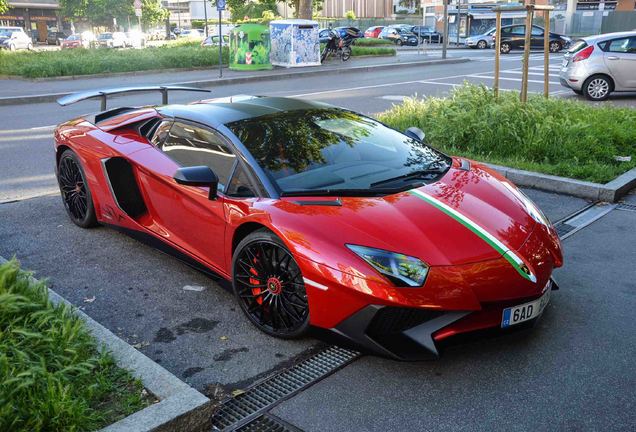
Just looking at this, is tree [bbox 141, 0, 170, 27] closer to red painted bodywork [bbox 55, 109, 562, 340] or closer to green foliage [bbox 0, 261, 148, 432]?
red painted bodywork [bbox 55, 109, 562, 340]

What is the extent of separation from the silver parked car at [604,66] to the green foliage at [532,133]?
4.99 meters

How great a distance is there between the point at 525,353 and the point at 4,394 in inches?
105

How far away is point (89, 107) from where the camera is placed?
14461 millimetres

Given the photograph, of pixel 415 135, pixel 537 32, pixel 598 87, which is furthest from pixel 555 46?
pixel 415 135

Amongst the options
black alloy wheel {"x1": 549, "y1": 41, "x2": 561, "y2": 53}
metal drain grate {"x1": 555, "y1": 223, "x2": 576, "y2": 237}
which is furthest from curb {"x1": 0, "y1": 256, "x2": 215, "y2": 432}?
black alloy wheel {"x1": 549, "y1": 41, "x2": 561, "y2": 53}

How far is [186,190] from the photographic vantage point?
435 cm

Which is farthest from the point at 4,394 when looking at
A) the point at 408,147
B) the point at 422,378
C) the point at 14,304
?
the point at 408,147

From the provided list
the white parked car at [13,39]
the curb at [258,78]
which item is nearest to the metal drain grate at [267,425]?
the curb at [258,78]

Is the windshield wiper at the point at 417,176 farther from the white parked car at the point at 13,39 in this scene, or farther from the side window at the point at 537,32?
the white parked car at the point at 13,39

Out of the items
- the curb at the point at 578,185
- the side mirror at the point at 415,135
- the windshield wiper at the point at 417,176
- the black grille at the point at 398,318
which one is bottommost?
the curb at the point at 578,185

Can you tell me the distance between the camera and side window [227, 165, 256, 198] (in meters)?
3.99

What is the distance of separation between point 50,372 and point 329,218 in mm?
1617

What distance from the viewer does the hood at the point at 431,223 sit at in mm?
3395

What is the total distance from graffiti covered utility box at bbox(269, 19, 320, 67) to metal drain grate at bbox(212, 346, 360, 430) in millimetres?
20829
